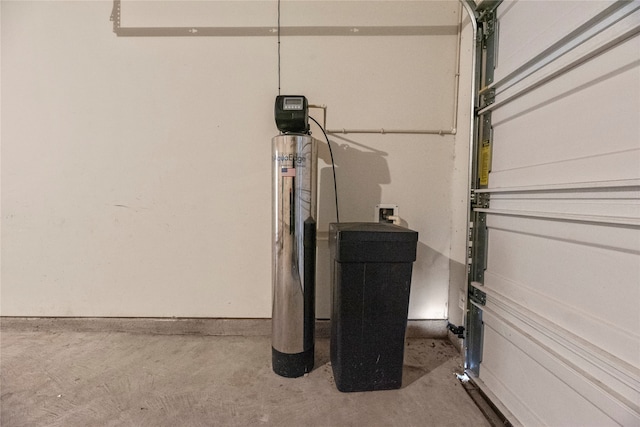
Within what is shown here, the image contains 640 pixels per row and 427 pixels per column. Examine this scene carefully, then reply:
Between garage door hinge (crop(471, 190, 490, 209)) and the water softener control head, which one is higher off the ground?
the water softener control head

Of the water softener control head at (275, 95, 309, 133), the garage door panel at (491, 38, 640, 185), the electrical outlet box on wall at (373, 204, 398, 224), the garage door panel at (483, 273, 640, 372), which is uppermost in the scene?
the water softener control head at (275, 95, 309, 133)

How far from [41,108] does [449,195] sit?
288cm

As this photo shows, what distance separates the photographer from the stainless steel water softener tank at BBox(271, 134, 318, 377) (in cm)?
130

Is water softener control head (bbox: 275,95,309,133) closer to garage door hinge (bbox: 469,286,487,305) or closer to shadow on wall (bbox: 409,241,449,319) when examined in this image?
shadow on wall (bbox: 409,241,449,319)

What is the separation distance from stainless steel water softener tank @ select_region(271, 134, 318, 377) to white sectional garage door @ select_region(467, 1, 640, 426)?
91 centimetres

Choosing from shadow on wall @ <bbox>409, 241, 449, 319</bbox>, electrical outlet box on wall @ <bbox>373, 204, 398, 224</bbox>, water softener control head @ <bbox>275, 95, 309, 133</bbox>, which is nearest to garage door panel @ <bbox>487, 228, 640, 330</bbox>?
shadow on wall @ <bbox>409, 241, 449, 319</bbox>

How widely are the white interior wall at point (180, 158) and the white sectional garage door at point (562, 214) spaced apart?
1.45 ft

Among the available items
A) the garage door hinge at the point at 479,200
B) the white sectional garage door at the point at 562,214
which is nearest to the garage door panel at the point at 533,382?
the white sectional garage door at the point at 562,214

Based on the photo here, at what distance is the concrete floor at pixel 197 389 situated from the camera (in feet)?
3.64

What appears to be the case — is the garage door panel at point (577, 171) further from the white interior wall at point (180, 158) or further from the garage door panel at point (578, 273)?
the white interior wall at point (180, 158)

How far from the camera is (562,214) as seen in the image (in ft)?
2.96

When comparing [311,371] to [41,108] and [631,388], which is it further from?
[41,108]

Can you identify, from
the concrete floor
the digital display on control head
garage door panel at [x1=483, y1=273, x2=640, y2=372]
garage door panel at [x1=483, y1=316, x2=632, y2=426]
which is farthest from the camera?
the digital display on control head

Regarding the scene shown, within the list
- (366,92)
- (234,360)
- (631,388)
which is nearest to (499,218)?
(631,388)
